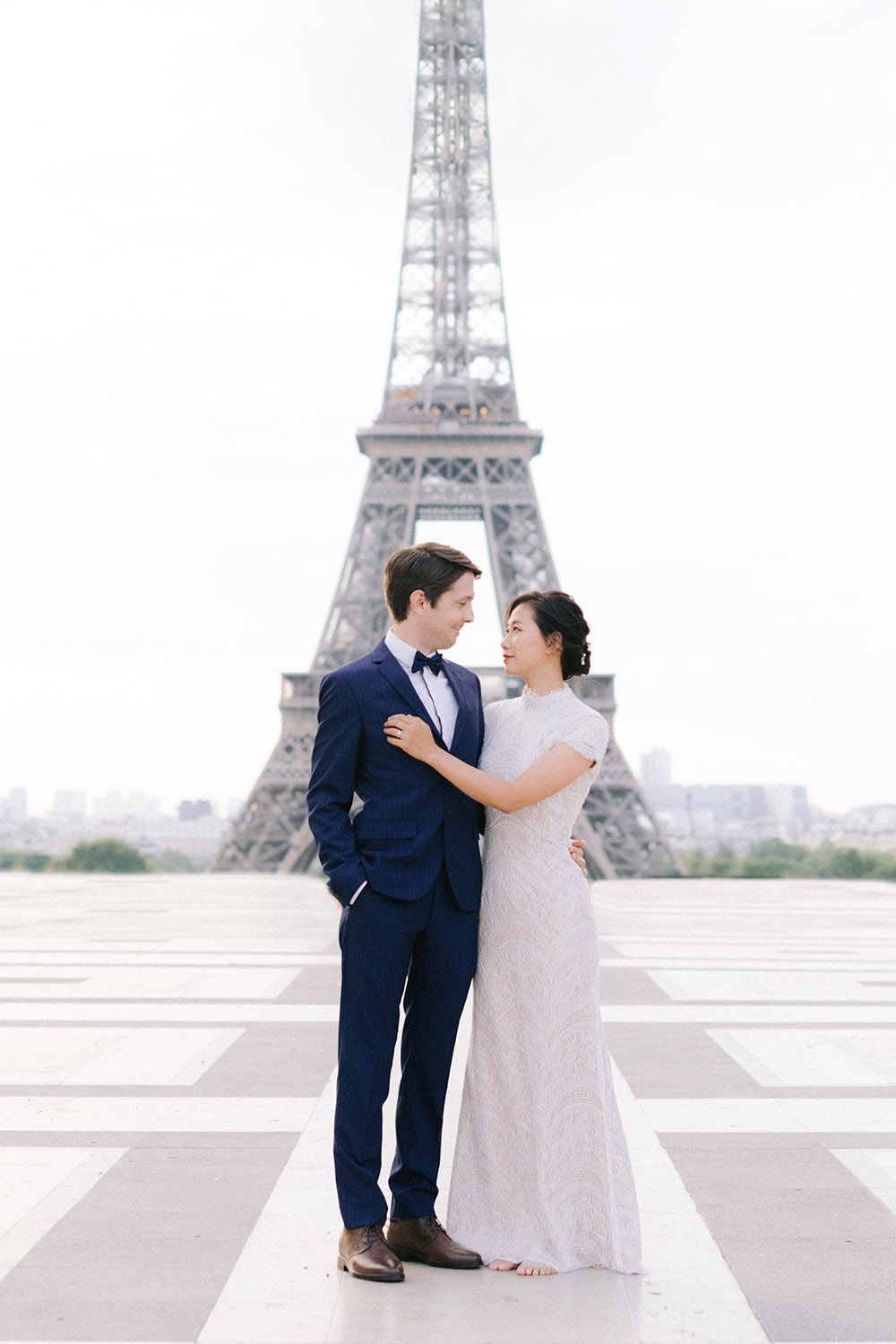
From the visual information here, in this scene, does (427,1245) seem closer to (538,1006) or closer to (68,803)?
(538,1006)

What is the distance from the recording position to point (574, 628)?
3201 millimetres

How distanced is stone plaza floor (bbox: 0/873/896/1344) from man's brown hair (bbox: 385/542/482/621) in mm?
1597

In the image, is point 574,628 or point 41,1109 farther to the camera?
point 41,1109

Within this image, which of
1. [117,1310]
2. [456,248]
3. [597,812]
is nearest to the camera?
[117,1310]

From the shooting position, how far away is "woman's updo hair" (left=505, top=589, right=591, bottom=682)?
3184 mm

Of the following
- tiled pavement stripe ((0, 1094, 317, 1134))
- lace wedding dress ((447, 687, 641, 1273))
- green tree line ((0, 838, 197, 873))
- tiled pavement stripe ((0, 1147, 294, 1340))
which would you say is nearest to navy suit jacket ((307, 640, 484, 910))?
lace wedding dress ((447, 687, 641, 1273))

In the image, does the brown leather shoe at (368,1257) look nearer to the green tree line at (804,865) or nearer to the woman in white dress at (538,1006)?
the woman in white dress at (538,1006)

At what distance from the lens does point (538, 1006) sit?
3.08m

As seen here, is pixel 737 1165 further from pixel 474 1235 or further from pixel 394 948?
pixel 394 948

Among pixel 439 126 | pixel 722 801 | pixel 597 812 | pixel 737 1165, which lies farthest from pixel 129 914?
pixel 722 801

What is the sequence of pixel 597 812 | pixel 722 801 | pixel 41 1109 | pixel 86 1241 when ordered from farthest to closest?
pixel 722 801 < pixel 597 812 < pixel 41 1109 < pixel 86 1241

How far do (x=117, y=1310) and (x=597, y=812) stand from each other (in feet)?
87.0

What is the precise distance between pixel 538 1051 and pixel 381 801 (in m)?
0.73

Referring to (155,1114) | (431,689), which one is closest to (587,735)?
(431,689)
